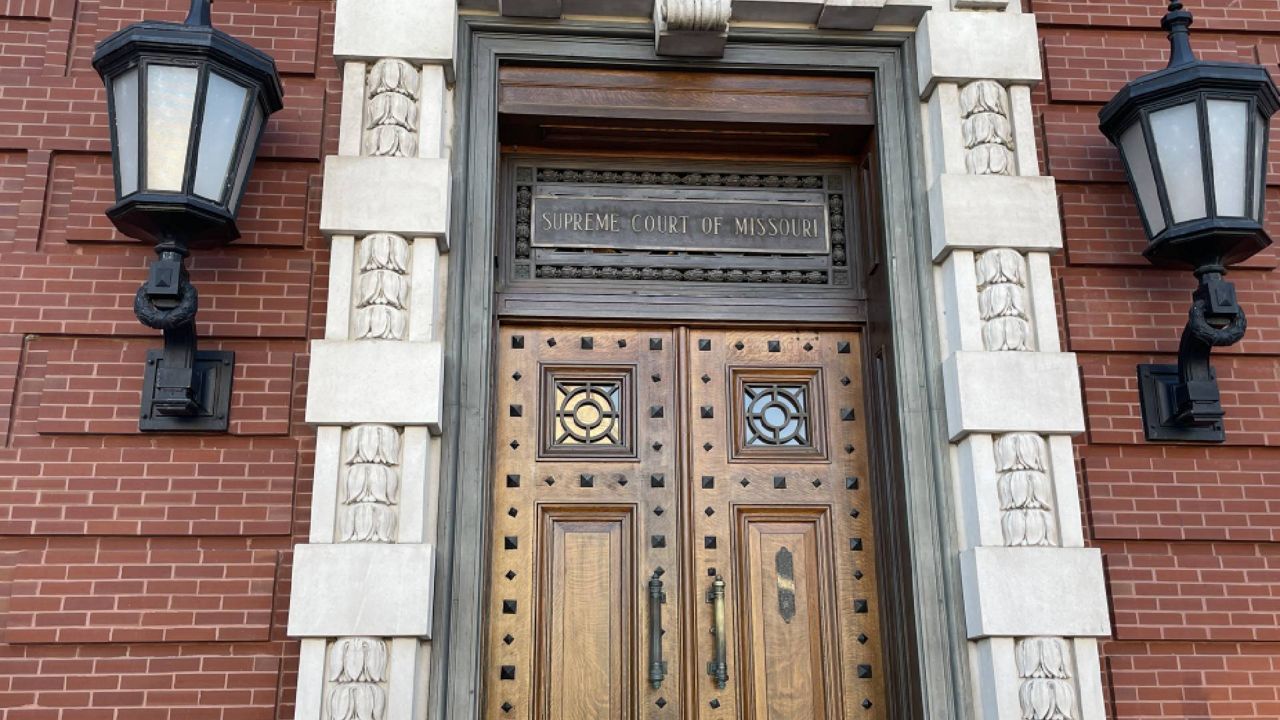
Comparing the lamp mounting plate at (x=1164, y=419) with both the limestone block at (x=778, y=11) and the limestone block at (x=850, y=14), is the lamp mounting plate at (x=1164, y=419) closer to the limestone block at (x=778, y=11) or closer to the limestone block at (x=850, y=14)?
the limestone block at (x=850, y=14)

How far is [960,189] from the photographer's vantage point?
5273 mm

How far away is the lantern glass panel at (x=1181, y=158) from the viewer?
16.3 feet

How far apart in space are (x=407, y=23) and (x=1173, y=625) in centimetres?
444

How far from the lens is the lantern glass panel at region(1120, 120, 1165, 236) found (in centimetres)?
513

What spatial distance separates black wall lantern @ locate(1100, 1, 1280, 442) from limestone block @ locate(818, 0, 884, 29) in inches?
47.1

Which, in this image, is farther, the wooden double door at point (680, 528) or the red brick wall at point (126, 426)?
the wooden double door at point (680, 528)

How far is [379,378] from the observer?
4816 millimetres

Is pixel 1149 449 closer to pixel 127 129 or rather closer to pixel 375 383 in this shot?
pixel 375 383

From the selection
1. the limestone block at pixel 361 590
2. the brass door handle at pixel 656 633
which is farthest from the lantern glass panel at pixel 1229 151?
the limestone block at pixel 361 590

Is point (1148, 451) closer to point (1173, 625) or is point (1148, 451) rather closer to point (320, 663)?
point (1173, 625)

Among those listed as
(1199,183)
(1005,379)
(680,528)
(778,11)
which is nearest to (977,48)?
(778,11)

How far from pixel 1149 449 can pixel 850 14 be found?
8.29ft

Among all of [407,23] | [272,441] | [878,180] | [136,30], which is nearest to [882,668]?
[878,180]

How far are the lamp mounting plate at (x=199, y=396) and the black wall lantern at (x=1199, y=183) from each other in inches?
165
